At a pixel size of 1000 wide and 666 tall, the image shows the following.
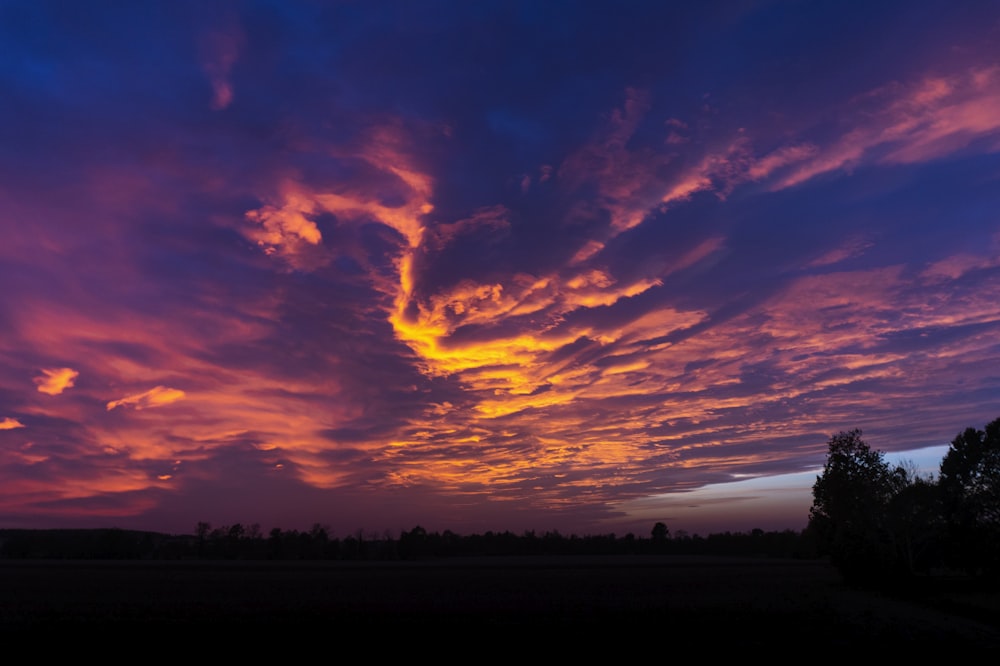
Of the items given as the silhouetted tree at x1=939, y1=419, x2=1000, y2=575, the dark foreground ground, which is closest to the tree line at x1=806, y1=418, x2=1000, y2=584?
the silhouetted tree at x1=939, y1=419, x2=1000, y2=575

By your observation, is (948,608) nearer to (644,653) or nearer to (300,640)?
(644,653)

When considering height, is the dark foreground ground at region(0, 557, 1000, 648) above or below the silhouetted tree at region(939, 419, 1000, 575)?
below

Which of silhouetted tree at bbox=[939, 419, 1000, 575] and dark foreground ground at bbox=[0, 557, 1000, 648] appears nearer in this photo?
dark foreground ground at bbox=[0, 557, 1000, 648]

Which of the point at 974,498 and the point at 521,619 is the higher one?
the point at 974,498

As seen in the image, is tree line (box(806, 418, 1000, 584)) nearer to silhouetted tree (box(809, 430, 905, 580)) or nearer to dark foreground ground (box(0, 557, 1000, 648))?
silhouetted tree (box(809, 430, 905, 580))

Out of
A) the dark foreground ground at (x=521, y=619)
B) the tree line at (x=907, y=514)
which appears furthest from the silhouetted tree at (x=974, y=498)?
the dark foreground ground at (x=521, y=619)

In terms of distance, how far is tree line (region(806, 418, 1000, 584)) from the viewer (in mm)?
75375

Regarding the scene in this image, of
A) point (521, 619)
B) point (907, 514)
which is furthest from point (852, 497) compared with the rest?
point (521, 619)

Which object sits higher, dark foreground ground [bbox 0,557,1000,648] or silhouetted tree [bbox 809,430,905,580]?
silhouetted tree [bbox 809,430,905,580]

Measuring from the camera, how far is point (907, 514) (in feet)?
292

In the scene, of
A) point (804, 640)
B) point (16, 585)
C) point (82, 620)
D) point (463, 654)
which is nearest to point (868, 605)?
point (804, 640)

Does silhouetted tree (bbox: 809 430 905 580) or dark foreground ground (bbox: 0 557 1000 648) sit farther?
silhouetted tree (bbox: 809 430 905 580)

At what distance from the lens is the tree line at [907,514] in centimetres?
7538

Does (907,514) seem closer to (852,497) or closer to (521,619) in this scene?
(852,497)
